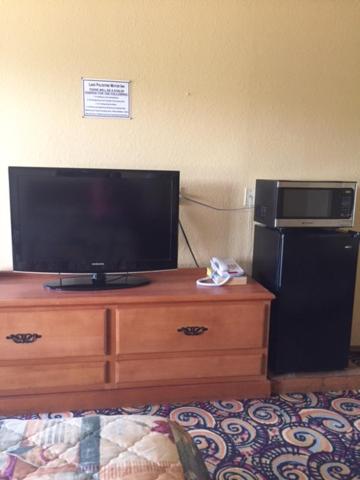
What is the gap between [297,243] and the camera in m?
2.16

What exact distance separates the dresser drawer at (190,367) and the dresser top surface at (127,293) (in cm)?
33

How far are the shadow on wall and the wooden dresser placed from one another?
0.39m

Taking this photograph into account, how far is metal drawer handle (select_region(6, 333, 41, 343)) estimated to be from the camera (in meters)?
1.95

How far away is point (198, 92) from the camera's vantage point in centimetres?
240

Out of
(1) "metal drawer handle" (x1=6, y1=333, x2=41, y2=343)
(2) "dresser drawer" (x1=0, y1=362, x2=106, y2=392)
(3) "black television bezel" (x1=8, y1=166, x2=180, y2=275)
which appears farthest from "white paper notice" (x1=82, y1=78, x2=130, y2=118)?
(2) "dresser drawer" (x1=0, y1=362, x2=106, y2=392)

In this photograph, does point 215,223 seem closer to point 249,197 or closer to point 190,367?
point 249,197

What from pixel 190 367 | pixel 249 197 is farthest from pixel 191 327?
pixel 249 197

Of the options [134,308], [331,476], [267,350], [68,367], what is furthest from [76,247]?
[331,476]

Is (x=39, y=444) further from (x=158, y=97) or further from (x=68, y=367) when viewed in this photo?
(x=158, y=97)

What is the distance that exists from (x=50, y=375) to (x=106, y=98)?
1.55 meters

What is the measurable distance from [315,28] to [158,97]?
1.04 meters

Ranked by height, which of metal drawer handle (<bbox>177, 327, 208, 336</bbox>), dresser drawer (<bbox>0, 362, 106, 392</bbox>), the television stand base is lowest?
dresser drawer (<bbox>0, 362, 106, 392</bbox>)

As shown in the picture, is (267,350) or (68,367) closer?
(68,367)

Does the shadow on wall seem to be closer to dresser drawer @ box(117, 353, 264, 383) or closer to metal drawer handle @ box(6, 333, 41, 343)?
dresser drawer @ box(117, 353, 264, 383)
